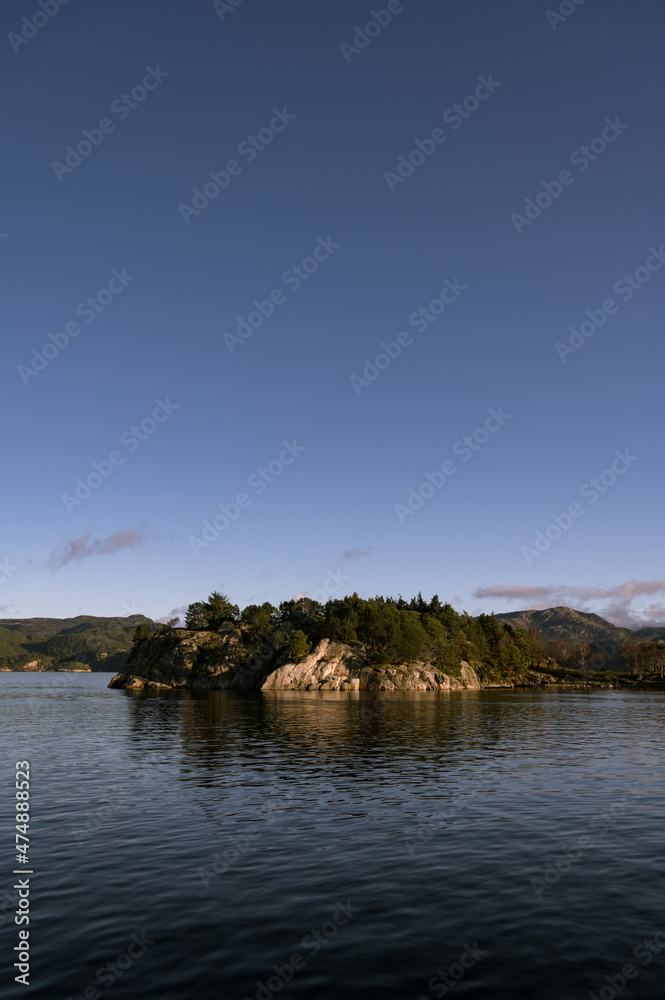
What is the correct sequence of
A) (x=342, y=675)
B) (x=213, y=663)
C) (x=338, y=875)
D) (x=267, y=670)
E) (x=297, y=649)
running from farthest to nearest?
(x=213, y=663) → (x=267, y=670) → (x=342, y=675) → (x=297, y=649) → (x=338, y=875)

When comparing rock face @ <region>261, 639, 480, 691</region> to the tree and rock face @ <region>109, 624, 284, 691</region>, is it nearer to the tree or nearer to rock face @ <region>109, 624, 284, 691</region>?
the tree

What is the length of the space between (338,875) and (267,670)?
556 feet

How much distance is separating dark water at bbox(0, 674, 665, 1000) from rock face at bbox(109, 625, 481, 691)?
406ft

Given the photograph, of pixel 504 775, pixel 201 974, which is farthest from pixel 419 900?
pixel 504 775

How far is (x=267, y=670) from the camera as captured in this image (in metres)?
186

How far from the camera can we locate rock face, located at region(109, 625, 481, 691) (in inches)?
6722

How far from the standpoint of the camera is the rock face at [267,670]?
170750 mm

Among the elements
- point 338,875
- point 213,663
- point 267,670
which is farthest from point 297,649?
point 338,875

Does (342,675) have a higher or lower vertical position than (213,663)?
lower

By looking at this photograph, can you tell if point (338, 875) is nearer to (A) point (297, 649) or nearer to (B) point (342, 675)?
(A) point (297, 649)

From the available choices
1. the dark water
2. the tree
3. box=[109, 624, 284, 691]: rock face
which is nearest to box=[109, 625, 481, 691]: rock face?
box=[109, 624, 284, 691]: rock face

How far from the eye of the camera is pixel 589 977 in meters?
14.9

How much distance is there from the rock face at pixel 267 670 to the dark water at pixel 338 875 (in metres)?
124

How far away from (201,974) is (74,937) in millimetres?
4634
